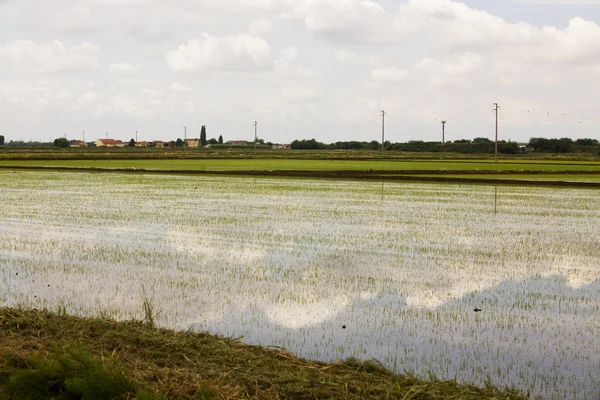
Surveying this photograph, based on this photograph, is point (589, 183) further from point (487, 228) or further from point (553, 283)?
point (553, 283)

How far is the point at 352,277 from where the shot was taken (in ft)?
40.0

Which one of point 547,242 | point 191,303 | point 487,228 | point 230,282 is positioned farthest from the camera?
point 487,228

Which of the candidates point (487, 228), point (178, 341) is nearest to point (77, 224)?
point (487, 228)

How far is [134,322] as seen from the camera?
827 cm

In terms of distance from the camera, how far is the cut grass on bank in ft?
19.2

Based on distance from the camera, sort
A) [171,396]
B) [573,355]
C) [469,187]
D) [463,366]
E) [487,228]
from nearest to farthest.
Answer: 1. [171,396]
2. [463,366]
3. [573,355]
4. [487,228]
5. [469,187]

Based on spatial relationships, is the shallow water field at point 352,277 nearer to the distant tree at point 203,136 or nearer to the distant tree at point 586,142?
the distant tree at point 586,142

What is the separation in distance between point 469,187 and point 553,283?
1013 inches

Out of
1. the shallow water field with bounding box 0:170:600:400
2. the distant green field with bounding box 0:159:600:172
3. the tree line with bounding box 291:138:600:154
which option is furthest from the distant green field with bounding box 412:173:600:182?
the tree line with bounding box 291:138:600:154

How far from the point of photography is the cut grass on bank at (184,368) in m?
5.86

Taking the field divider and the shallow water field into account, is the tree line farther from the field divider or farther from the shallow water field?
the shallow water field

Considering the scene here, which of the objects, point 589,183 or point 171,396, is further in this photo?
point 589,183

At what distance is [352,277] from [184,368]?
19.8 feet

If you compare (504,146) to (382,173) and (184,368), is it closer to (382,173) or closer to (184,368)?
(382,173)
